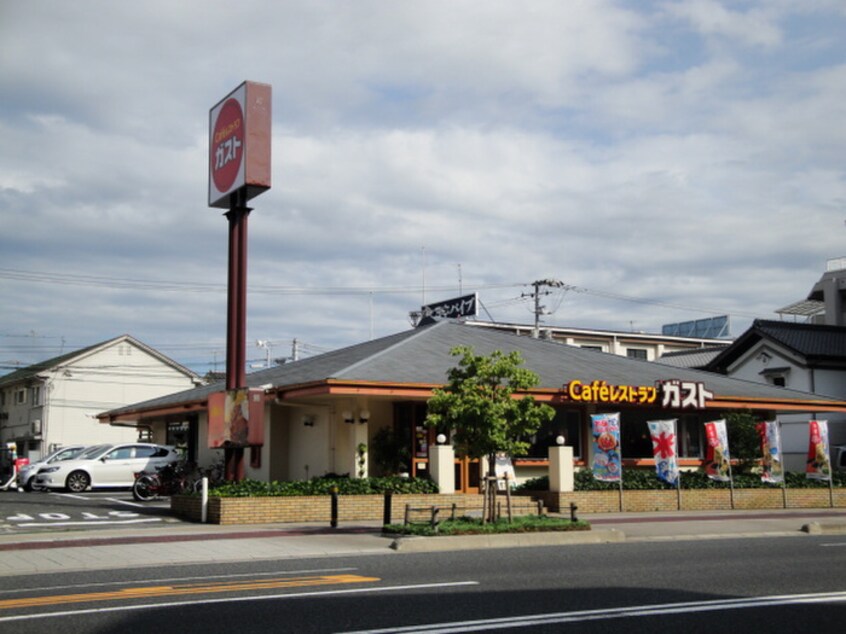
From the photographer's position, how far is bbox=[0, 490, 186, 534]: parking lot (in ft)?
69.2

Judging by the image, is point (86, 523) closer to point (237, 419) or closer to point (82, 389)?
point (237, 419)

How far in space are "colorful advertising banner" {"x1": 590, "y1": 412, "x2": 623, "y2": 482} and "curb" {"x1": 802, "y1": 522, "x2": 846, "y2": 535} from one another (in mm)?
5689

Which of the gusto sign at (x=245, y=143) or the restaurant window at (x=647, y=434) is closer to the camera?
the gusto sign at (x=245, y=143)

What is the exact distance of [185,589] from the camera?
463 inches

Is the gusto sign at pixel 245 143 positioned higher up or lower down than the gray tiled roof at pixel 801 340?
higher up

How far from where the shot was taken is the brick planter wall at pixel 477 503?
21945 mm

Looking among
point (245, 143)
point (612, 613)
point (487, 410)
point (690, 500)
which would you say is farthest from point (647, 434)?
point (612, 613)

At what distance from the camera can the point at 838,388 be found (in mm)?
45562

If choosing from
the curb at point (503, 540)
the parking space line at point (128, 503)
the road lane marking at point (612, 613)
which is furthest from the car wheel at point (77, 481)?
the road lane marking at point (612, 613)

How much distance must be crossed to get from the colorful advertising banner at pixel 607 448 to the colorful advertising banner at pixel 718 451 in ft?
11.0

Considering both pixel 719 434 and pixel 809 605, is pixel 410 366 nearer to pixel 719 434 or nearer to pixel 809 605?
pixel 719 434

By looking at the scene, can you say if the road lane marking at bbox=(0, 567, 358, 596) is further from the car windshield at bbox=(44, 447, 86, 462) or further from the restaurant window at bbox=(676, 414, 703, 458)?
the car windshield at bbox=(44, 447, 86, 462)

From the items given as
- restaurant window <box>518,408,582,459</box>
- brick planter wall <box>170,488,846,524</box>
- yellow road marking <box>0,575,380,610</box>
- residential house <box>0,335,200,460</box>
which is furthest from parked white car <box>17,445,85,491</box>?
yellow road marking <box>0,575,380,610</box>

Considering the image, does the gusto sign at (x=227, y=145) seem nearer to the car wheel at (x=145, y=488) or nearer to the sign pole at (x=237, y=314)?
the sign pole at (x=237, y=314)
